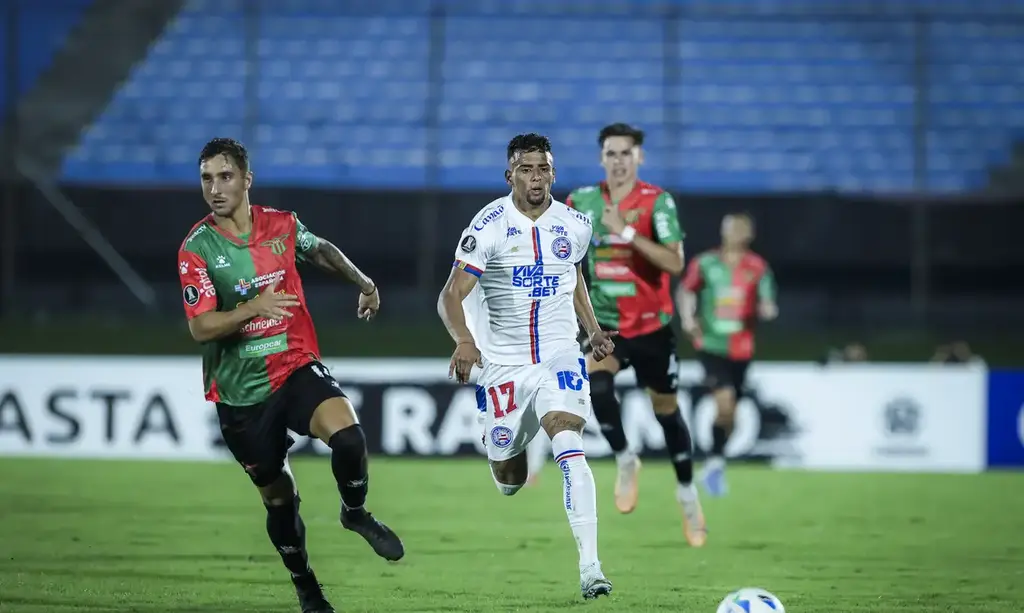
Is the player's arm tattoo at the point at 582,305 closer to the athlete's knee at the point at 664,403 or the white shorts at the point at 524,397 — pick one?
the white shorts at the point at 524,397

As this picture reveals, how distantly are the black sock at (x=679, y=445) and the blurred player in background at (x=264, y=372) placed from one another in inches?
117

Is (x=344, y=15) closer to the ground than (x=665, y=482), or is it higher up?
higher up

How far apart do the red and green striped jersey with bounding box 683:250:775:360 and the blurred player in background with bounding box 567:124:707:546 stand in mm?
3739

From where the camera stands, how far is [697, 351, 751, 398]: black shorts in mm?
12719

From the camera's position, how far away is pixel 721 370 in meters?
12.7

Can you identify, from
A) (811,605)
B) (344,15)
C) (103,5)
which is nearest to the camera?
(811,605)

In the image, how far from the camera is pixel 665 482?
13297 mm

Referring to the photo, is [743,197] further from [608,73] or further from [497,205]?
[497,205]

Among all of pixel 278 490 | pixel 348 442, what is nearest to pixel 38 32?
pixel 278 490

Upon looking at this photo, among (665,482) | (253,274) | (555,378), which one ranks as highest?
(253,274)

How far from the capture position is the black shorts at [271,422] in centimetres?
626

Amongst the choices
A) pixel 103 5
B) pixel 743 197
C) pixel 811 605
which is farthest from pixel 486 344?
pixel 103 5

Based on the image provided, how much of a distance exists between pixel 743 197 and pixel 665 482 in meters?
3.90

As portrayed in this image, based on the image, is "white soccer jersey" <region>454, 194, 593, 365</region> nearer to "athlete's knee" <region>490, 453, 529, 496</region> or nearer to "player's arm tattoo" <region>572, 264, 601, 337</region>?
"player's arm tattoo" <region>572, 264, 601, 337</region>
